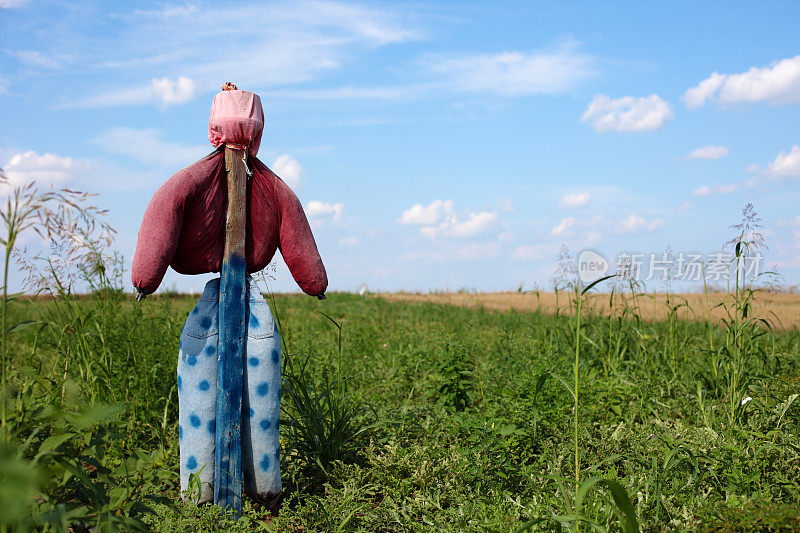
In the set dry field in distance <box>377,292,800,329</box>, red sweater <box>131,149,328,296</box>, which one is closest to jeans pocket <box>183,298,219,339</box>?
red sweater <box>131,149,328,296</box>

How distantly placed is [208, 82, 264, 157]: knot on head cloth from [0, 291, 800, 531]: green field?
4.67 ft

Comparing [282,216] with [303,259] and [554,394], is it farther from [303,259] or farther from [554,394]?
[554,394]

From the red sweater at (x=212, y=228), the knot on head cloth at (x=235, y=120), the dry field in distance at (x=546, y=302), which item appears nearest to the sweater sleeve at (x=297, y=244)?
the red sweater at (x=212, y=228)

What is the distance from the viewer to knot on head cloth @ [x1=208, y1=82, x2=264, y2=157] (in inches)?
137

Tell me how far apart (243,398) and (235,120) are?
1.59m

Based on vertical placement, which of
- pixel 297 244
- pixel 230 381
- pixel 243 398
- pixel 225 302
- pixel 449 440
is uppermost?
pixel 297 244

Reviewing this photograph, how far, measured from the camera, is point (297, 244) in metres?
3.68

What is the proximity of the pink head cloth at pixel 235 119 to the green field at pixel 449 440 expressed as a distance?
1430 millimetres

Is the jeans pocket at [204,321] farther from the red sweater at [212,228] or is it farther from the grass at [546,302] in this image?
the grass at [546,302]

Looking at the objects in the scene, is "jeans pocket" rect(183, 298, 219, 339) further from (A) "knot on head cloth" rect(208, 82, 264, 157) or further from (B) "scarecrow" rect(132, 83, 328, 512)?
(A) "knot on head cloth" rect(208, 82, 264, 157)

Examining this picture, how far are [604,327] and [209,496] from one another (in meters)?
4.34

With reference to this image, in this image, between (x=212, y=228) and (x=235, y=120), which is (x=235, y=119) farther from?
(x=212, y=228)

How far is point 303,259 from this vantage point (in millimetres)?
3701

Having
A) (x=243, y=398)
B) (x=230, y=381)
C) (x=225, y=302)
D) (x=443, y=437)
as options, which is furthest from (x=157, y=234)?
(x=443, y=437)
